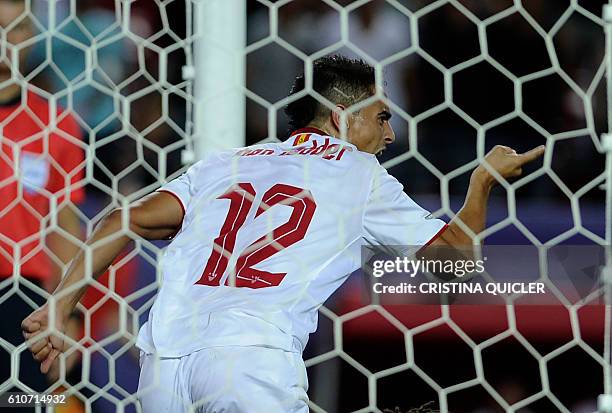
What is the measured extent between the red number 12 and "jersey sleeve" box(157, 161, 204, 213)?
0.05 metres

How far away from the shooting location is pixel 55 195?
1243 mm

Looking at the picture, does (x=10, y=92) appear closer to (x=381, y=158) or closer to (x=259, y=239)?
(x=259, y=239)

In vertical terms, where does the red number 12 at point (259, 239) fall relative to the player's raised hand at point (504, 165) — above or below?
below

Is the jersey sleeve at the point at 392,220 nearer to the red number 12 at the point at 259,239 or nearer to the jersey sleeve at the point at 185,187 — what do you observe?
the red number 12 at the point at 259,239

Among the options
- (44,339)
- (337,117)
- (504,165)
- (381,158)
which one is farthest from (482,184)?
(381,158)

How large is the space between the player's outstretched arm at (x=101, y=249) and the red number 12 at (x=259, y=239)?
79 millimetres

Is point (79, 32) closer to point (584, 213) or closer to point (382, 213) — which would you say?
point (382, 213)

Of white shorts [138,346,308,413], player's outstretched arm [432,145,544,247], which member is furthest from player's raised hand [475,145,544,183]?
white shorts [138,346,308,413]

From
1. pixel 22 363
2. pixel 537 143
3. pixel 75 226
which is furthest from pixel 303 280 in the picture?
pixel 537 143

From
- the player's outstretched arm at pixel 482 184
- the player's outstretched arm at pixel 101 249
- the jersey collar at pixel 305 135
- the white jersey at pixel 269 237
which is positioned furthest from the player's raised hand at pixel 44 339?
the player's outstretched arm at pixel 482 184

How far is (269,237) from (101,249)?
0.19 meters

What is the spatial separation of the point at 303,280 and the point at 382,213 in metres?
0.12

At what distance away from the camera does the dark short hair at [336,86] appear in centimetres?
115

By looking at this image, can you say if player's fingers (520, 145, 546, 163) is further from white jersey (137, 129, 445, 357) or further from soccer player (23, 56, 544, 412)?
white jersey (137, 129, 445, 357)
